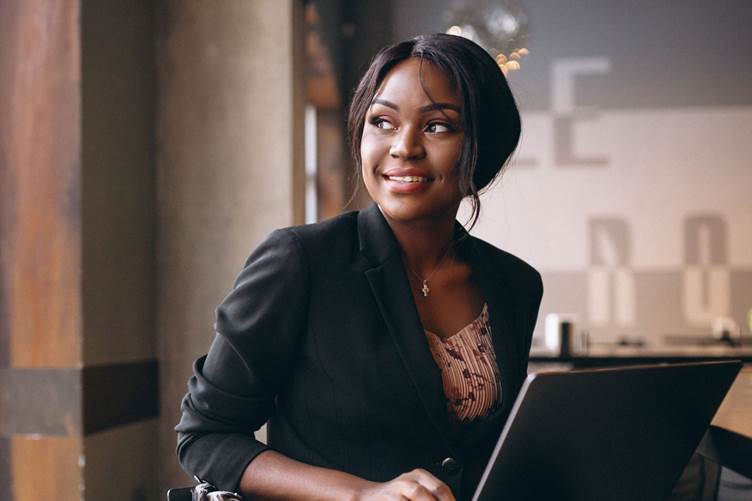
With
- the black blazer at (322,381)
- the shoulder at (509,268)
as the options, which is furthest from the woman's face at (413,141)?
the shoulder at (509,268)

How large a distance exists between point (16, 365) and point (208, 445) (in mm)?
1484

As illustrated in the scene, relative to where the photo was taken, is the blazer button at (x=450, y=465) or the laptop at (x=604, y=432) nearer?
the laptop at (x=604, y=432)

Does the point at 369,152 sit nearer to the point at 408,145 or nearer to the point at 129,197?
the point at 408,145

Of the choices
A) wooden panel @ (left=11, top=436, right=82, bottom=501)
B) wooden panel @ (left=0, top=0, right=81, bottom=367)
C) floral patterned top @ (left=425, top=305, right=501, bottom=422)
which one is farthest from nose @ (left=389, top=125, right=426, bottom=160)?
wooden panel @ (left=11, top=436, right=82, bottom=501)

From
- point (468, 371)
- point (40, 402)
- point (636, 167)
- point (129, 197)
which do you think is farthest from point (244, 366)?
point (636, 167)

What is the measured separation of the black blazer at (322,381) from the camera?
1.12 metres

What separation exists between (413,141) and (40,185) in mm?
1577

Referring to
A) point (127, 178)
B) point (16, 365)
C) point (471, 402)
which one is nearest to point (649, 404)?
point (471, 402)

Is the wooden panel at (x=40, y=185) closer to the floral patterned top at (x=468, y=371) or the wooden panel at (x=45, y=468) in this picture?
the wooden panel at (x=45, y=468)

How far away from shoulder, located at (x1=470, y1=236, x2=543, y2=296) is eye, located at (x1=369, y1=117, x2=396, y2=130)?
31 cm

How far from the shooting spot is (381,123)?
121cm

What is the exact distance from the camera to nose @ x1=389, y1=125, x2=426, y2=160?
1163 millimetres

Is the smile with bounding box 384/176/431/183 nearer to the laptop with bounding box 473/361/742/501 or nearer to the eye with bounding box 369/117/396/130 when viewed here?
the eye with bounding box 369/117/396/130

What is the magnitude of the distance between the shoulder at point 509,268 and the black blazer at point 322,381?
25 cm
